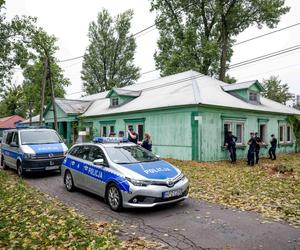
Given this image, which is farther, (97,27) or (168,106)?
(97,27)

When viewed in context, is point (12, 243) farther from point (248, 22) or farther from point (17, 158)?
point (248, 22)

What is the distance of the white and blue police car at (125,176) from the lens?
7227 mm

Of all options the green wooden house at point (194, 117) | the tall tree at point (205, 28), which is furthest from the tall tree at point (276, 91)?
the green wooden house at point (194, 117)

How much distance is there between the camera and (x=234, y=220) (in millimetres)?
6730

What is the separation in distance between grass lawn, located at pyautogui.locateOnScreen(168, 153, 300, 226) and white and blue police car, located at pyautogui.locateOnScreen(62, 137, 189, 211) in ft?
5.80

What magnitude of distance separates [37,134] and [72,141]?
55.1ft

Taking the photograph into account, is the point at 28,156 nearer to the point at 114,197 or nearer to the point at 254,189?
the point at 114,197

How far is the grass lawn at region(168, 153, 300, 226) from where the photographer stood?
7715 mm

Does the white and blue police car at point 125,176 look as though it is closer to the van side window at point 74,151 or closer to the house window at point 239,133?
the van side window at point 74,151

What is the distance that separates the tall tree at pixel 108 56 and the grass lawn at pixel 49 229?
43.3 meters

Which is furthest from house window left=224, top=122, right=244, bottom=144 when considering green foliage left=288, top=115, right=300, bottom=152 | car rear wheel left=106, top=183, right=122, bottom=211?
car rear wheel left=106, top=183, right=122, bottom=211

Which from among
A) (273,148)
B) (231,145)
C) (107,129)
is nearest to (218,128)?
(231,145)

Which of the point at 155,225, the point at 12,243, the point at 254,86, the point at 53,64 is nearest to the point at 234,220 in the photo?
the point at 155,225

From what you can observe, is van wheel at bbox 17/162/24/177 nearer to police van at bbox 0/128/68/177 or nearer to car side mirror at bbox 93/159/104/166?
police van at bbox 0/128/68/177
